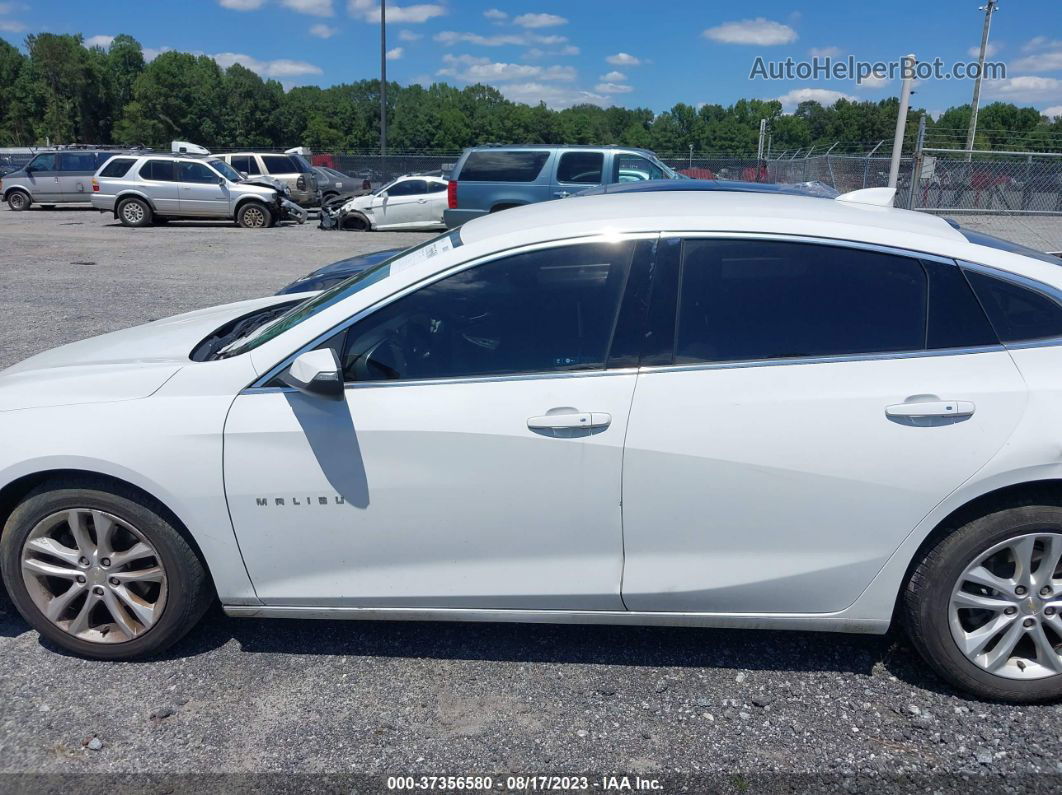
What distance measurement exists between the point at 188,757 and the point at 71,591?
86cm

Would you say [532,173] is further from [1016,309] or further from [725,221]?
[1016,309]

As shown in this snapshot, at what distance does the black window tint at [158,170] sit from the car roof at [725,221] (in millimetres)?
20390

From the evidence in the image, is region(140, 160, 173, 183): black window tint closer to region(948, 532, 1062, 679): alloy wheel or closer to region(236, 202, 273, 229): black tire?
region(236, 202, 273, 229): black tire

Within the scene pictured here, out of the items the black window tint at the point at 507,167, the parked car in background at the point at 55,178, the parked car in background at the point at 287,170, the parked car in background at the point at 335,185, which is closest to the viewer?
the black window tint at the point at 507,167

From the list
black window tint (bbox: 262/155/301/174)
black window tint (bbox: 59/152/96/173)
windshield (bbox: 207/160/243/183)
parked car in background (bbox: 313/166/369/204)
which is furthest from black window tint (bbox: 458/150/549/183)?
black window tint (bbox: 59/152/96/173)

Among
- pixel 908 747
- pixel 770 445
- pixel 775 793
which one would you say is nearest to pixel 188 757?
pixel 775 793

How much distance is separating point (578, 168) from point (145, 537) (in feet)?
43.4

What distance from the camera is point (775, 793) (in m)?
2.57

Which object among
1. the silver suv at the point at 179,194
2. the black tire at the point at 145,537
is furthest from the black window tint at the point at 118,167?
the black tire at the point at 145,537

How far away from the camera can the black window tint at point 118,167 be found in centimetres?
2128

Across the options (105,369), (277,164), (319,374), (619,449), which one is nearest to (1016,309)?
(619,449)

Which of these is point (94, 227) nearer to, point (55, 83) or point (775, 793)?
point (775, 793)

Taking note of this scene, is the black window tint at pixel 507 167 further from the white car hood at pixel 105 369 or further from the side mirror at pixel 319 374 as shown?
the side mirror at pixel 319 374

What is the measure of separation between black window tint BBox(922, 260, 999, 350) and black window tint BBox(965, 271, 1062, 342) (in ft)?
0.12
